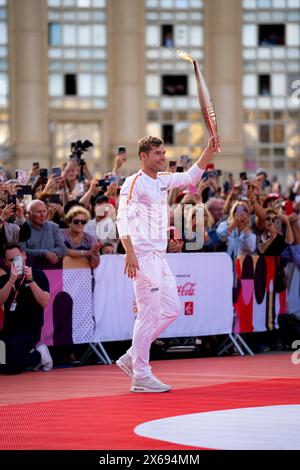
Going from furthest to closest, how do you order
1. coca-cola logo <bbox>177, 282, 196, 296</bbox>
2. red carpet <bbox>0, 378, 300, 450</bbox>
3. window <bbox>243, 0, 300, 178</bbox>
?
window <bbox>243, 0, 300, 178</bbox>, coca-cola logo <bbox>177, 282, 196, 296</bbox>, red carpet <bbox>0, 378, 300, 450</bbox>

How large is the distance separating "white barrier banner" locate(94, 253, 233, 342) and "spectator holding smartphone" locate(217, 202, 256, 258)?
261 mm

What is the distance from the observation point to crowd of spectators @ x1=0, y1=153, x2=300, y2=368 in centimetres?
1293

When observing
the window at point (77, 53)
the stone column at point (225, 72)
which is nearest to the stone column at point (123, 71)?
the window at point (77, 53)

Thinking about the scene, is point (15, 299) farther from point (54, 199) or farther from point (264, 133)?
point (264, 133)

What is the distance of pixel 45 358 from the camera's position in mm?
12602

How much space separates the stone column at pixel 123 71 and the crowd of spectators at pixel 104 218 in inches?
664

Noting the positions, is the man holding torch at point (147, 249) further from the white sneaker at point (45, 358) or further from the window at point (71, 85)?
the window at point (71, 85)

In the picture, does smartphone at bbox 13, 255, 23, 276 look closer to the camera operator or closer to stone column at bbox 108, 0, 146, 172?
the camera operator

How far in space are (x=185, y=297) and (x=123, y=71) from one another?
20230 millimetres

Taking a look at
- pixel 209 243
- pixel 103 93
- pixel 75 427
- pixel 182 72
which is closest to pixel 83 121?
pixel 103 93

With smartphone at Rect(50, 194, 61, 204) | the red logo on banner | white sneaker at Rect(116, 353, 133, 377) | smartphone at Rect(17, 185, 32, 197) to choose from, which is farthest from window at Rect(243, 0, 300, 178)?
white sneaker at Rect(116, 353, 133, 377)

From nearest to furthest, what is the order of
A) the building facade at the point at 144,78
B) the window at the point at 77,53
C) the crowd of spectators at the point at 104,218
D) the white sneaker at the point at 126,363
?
the white sneaker at the point at 126,363
the crowd of spectators at the point at 104,218
the building facade at the point at 144,78
the window at the point at 77,53

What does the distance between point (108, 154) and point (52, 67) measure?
2840 millimetres

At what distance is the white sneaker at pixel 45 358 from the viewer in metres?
12.6
